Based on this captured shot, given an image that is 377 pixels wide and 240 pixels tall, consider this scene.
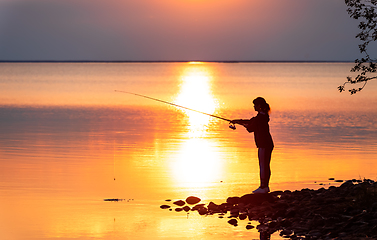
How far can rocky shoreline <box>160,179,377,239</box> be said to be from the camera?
10211mm

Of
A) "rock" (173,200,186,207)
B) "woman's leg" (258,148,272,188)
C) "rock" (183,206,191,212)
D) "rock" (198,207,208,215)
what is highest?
"woman's leg" (258,148,272,188)

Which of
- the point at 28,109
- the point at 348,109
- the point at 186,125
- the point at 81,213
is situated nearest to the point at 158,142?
the point at 186,125

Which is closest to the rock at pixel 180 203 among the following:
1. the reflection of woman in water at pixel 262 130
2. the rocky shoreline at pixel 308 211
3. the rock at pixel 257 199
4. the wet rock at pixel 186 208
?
the rocky shoreline at pixel 308 211

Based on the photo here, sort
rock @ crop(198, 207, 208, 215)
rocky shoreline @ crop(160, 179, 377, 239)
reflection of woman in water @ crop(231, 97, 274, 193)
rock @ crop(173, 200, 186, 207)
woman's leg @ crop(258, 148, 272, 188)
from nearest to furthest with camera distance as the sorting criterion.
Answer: rocky shoreline @ crop(160, 179, 377, 239) → rock @ crop(198, 207, 208, 215) → reflection of woman in water @ crop(231, 97, 274, 193) → woman's leg @ crop(258, 148, 272, 188) → rock @ crop(173, 200, 186, 207)

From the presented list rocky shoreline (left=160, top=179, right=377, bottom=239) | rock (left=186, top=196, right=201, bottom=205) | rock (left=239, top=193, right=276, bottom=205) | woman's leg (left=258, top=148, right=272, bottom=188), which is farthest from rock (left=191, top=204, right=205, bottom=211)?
woman's leg (left=258, top=148, right=272, bottom=188)

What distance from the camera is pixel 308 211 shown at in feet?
37.3

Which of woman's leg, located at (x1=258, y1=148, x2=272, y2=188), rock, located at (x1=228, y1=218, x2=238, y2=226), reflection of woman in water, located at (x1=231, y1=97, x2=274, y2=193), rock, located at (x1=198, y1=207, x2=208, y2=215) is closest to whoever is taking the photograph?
rock, located at (x1=228, y1=218, x2=238, y2=226)

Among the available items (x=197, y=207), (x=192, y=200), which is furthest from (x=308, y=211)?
(x=192, y=200)

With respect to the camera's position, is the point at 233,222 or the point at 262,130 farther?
the point at 262,130

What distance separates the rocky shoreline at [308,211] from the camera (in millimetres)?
10211

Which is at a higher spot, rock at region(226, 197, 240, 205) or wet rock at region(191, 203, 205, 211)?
rock at region(226, 197, 240, 205)

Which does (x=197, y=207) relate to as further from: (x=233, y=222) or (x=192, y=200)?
(x=233, y=222)

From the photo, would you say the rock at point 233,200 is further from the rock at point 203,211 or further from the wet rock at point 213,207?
the rock at point 203,211

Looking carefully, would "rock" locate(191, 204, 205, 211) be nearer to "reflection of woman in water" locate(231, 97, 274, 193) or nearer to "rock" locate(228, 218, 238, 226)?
"rock" locate(228, 218, 238, 226)
